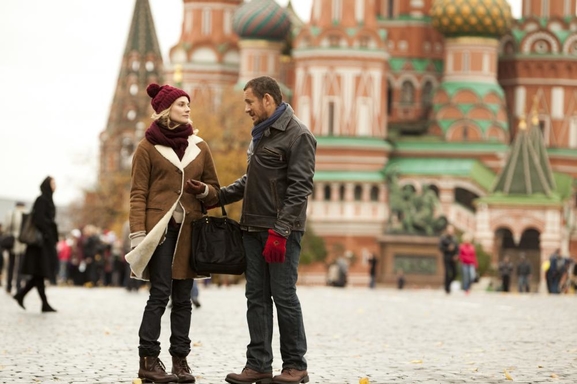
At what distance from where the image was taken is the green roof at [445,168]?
84875mm

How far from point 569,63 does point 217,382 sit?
82701 mm

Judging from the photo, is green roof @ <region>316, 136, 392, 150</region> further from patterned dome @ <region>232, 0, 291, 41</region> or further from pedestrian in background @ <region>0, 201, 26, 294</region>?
pedestrian in background @ <region>0, 201, 26, 294</region>

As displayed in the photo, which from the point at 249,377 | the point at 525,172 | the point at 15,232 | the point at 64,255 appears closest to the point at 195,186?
the point at 249,377

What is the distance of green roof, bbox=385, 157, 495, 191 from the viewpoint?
8488cm

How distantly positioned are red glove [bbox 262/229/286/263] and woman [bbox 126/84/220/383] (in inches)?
31.5

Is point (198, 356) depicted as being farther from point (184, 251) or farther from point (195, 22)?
point (195, 22)

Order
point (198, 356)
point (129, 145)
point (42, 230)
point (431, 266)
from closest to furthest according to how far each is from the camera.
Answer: point (198, 356), point (42, 230), point (431, 266), point (129, 145)

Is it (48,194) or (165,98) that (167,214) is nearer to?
(165,98)

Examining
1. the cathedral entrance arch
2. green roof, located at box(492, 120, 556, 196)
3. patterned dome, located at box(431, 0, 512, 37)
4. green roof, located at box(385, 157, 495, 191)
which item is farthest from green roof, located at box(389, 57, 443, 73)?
the cathedral entrance arch

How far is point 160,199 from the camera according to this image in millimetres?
12820

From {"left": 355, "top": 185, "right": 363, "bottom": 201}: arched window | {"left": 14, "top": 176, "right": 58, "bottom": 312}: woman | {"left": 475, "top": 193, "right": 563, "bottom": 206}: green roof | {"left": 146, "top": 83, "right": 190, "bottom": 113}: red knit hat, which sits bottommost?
{"left": 14, "top": 176, "right": 58, "bottom": 312}: woman

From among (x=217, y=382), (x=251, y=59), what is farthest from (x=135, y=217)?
(x=251, y=59)

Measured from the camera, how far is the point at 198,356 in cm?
1505

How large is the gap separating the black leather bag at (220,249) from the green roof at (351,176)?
70.8 m
